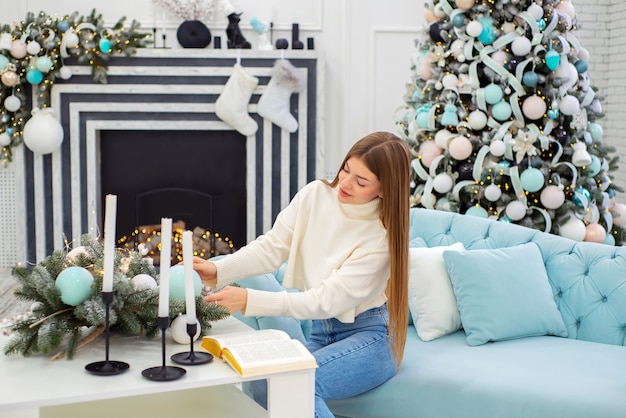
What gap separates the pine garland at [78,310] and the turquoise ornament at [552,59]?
2893mm

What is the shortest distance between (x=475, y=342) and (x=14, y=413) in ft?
5.35

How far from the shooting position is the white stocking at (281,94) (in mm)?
5414

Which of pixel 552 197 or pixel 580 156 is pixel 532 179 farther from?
pixel 580 156

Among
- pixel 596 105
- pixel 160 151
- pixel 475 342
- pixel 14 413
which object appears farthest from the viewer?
pixel 160 151

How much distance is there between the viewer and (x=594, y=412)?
89.8 inches

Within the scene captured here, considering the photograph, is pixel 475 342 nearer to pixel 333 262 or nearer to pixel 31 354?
pixel 333 262

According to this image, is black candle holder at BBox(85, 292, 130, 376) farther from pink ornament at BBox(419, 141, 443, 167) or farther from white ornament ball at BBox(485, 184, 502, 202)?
pink ornament at BBox(419, 141, 443, 167)

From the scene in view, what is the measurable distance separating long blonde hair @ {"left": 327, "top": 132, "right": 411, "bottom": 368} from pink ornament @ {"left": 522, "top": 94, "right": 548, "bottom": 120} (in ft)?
7.30

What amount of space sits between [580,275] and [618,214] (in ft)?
6.49

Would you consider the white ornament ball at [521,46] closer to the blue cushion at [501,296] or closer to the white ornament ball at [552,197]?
the white ornament ball at [552,197]

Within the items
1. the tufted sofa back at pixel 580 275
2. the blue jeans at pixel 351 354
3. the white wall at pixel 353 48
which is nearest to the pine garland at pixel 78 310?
the blue jeans at pixel 351 354

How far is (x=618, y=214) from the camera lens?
185 inches

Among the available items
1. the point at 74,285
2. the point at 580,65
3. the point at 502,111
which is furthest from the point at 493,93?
the point at 74,285

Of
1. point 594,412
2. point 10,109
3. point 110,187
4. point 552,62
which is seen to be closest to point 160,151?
point 110,187
